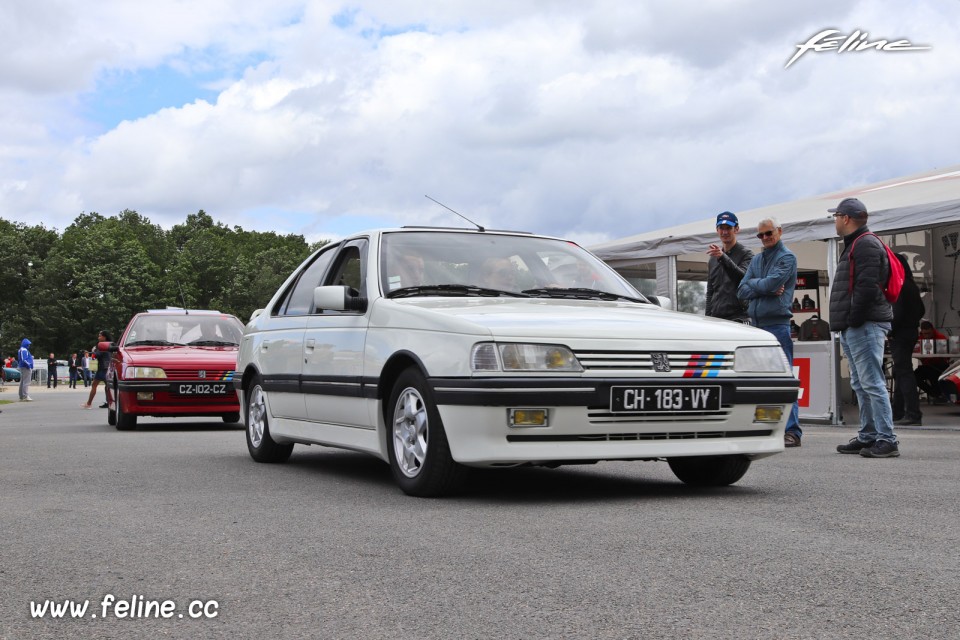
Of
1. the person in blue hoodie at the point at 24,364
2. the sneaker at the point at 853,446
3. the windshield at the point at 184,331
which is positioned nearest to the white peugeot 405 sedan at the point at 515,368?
the sneaker at the point at 853,446

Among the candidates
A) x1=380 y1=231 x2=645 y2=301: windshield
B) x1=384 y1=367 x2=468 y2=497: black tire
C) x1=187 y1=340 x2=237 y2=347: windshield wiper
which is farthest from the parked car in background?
x1=384 y1=367 x2=468 y2=497: black tire

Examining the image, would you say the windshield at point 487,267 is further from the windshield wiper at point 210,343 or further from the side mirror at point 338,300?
the windshield wiper at point 210,343

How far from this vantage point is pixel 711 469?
6.94 metres

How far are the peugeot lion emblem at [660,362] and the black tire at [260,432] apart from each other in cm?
359

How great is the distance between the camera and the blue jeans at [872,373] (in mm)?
8961

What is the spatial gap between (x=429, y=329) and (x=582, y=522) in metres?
1.40

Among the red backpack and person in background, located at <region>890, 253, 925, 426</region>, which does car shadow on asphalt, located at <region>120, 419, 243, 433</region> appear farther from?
the red backpack

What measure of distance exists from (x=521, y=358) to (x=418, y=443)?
32.8 inches

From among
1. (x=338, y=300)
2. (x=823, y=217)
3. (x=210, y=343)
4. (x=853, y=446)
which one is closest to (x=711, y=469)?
(x=338, y=300)

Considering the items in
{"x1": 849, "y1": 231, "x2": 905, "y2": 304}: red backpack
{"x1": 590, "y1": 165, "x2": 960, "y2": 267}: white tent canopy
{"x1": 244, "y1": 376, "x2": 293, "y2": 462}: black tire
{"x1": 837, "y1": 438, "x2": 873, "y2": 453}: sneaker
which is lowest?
{"x1": 837, "y1": 438, "x2": 873, "y2": 453}: sneaker

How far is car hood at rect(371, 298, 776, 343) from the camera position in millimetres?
6039

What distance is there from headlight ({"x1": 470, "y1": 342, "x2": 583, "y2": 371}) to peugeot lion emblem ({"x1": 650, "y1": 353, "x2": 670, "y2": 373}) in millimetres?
410

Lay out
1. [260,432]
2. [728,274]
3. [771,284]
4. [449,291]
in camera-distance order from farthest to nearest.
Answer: [728,274], [771,284], [260,432], [449,291]

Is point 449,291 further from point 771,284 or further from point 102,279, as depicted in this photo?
point 102,279
